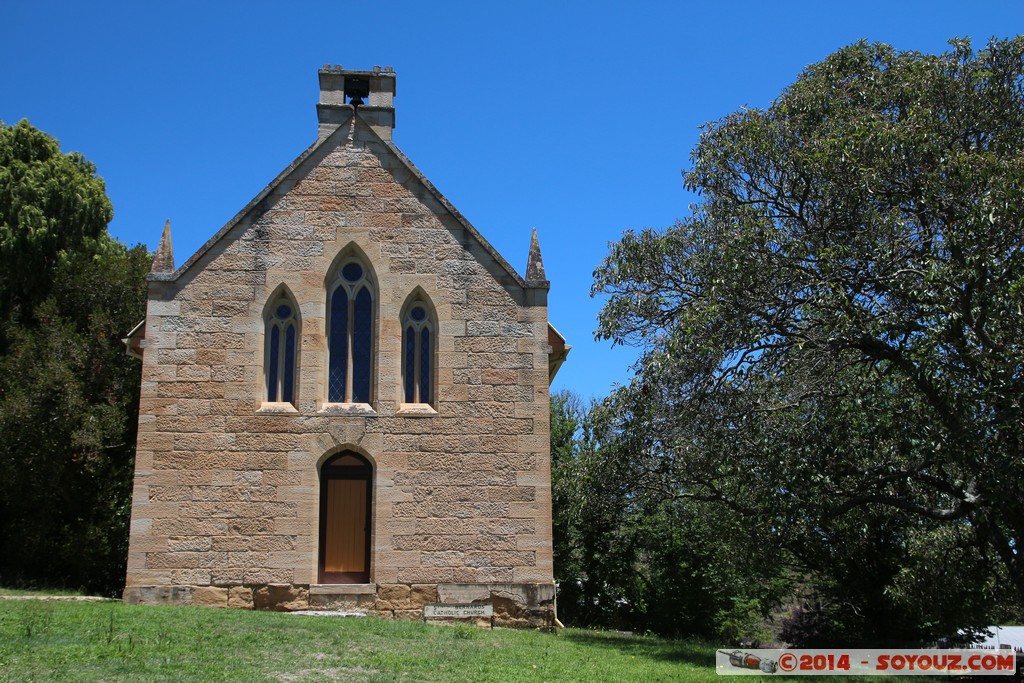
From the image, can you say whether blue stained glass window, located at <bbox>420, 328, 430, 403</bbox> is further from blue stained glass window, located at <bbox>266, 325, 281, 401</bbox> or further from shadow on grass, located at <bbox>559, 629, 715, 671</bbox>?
shadow on grass, located at <bbox>559, 629, 715, 671</bbox>

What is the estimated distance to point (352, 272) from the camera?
56.6ft

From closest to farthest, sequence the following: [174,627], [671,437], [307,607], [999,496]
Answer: [174,627] → [999,496] → [307,607] → [671,437]

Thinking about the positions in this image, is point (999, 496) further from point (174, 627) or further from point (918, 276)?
point (174, 627)

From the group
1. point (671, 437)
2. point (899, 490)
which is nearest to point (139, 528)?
point (671, 437)

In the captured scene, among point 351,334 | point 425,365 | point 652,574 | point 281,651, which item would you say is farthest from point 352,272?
point 652,574

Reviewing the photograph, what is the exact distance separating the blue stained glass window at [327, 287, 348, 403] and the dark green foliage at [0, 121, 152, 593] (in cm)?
843

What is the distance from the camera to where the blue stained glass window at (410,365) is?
16812 millimetres

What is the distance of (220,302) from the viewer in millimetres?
16562

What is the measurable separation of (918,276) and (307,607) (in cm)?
1099

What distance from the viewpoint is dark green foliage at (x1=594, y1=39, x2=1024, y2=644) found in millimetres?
12961

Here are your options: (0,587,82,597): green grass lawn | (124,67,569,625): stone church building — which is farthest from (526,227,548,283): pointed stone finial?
(0,587,82,597): green grass lawn

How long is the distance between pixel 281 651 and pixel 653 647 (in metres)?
6.87

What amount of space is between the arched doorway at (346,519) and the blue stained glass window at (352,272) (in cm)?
321

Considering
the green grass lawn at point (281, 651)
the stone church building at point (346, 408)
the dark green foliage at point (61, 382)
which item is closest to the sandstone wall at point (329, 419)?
the stone church building at point (346, 408)
